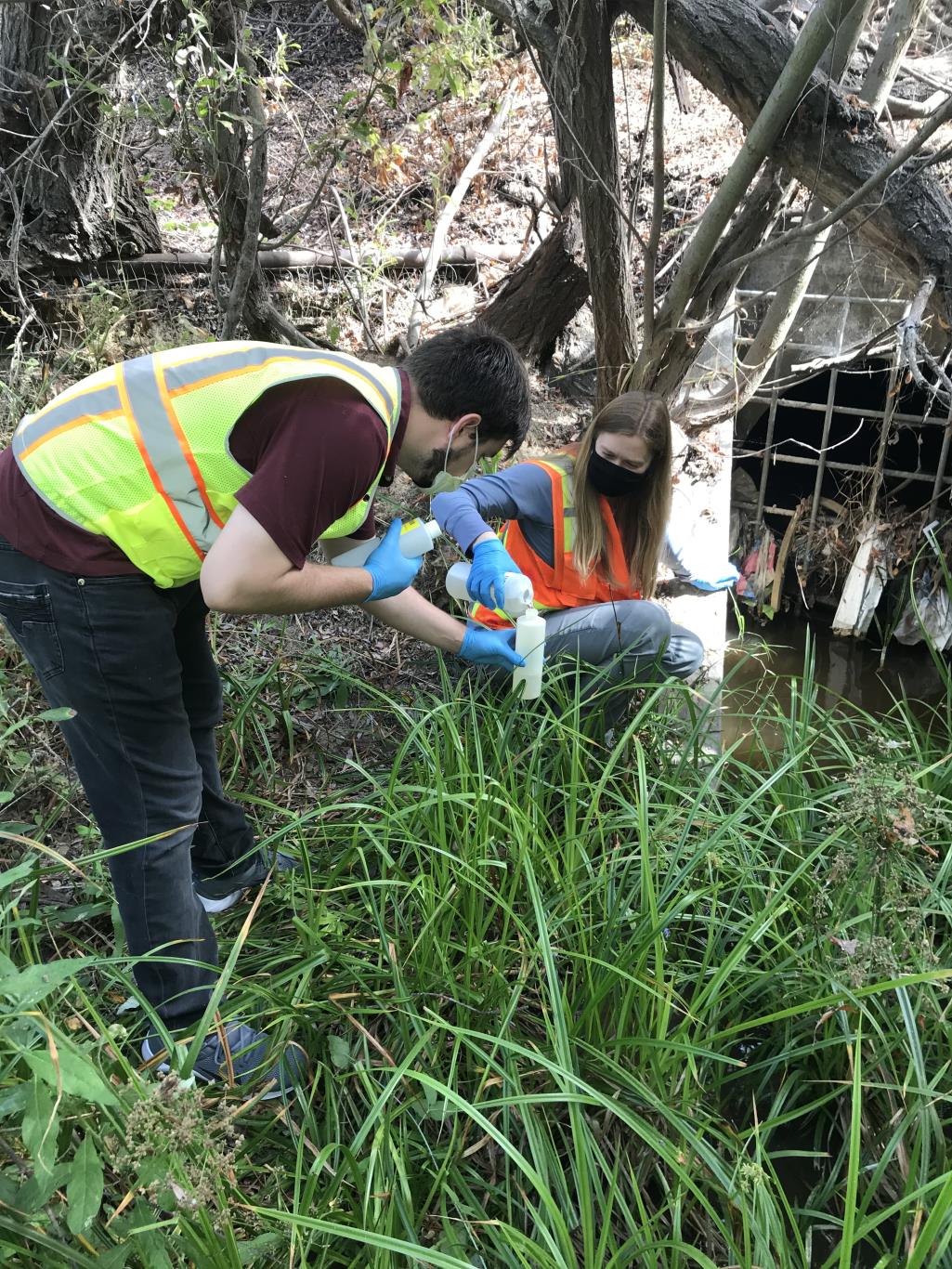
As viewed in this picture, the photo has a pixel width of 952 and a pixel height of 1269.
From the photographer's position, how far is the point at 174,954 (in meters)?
1.79

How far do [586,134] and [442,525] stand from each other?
1565 mm

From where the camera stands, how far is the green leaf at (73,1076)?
0.99 m

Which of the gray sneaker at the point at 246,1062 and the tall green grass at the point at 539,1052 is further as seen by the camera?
the gray sneaker at the point at 246,1062

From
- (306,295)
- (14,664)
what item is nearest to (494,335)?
(14,664)

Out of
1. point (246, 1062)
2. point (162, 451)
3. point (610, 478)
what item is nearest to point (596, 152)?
point (610, 478)

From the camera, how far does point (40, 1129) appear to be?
1011 mm

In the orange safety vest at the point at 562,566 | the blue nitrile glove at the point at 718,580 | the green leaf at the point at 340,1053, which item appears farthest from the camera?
the blue nitrile glove at the point at 718,580

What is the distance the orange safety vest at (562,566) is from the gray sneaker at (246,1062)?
4.91ft

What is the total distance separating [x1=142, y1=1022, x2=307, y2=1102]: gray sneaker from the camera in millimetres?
1687

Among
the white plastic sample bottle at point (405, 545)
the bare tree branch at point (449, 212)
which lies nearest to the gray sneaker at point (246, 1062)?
the white plastic sample bottle at point (405, 545)

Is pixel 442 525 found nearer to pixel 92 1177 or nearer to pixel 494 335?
pixel 494 335

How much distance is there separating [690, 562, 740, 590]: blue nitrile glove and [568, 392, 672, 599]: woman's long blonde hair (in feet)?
1.17

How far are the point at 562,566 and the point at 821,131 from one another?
59.1 inches

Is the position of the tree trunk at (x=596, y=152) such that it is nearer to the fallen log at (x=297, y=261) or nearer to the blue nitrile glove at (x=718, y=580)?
the blue nitrile glove at (x=718, y=580)
